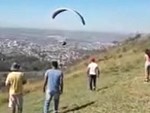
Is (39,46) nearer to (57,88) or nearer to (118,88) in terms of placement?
(118,88)

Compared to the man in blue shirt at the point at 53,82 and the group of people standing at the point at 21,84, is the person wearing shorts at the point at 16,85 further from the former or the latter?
the man in blue shirt at the point at 53,82

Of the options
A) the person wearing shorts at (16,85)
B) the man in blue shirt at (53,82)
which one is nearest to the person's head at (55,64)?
the man in blue shirt at (53,82)

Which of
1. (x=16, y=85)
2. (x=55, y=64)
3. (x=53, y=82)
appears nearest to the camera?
(x=16, y=85)

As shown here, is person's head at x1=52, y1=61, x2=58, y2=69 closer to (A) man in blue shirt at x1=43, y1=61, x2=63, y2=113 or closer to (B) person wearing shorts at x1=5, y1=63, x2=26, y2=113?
(A) man in blue shirt at x1=43, y1=61, x2=63, y2=113

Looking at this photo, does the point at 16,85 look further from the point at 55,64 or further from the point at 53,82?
the point at 55,64

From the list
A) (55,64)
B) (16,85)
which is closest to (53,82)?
(55,64)

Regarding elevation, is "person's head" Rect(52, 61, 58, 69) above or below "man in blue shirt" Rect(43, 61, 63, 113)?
above

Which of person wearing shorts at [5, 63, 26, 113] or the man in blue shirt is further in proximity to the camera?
the man in blue shirt

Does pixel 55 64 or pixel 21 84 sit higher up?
pixel 55 64

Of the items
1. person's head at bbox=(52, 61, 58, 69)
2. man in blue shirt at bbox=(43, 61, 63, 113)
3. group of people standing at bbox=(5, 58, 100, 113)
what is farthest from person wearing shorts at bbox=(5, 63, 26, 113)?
person's head at bbox=(52, 61, 58, 69)

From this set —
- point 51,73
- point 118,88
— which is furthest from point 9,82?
point 118,88

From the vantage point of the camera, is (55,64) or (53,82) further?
(53,82)
